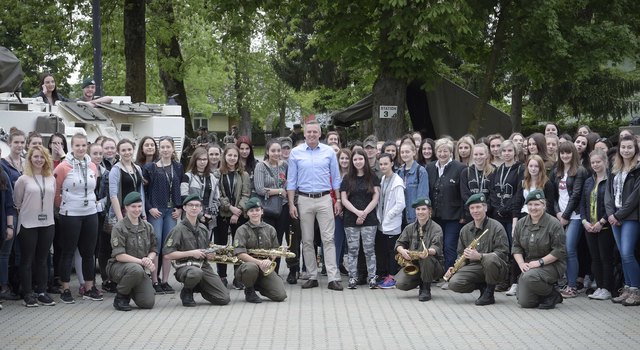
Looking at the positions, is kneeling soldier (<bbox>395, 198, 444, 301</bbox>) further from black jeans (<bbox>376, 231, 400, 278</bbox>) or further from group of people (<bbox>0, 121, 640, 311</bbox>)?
black jeans (<bbox>376, 231, 400, 278</bbox>)

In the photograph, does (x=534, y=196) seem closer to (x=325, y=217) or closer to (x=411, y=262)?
(x=411, y=262)

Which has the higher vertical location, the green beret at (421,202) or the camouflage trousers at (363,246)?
the green beret at (421,202)

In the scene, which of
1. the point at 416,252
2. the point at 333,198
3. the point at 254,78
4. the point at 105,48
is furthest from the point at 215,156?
the point at 254,78

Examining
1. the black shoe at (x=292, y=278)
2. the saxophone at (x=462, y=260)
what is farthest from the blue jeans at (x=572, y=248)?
the black shoe at (x=292, y=278)

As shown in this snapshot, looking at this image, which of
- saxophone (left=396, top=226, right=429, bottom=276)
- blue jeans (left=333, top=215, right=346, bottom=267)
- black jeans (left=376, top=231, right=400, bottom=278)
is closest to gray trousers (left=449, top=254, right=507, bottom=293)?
saxophone (left=396, top=226, right=429, bottom=276)

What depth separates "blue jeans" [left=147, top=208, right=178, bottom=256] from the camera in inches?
544

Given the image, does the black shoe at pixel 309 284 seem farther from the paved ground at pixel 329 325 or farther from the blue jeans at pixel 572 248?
the blue jeans at pixel 572 248

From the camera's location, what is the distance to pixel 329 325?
36.9 feet

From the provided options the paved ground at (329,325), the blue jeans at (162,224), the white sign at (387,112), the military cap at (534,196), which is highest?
the white sign at (387,112)

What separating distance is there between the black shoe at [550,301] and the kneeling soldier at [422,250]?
1426mm

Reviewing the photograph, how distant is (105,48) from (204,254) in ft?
74.8

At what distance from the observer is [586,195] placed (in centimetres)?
1319

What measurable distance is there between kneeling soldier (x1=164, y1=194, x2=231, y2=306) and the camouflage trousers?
205cm

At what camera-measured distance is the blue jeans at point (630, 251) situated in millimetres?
12555
